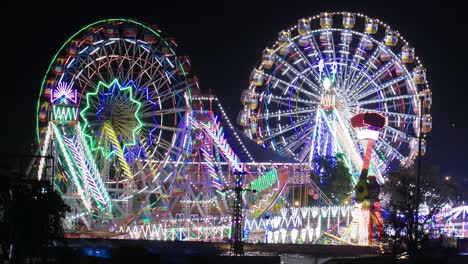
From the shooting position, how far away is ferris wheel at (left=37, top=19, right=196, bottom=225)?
2092 inches

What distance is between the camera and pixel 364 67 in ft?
211

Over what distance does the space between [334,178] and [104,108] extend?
2922 centimetres

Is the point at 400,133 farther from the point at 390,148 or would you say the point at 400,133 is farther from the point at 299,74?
the point at 299,74

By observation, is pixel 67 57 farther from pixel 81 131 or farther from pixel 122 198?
pixel 122 198

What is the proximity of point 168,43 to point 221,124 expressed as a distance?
27.9 feet

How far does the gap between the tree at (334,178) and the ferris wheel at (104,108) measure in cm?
2022

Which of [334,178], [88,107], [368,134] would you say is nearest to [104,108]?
[88,107]

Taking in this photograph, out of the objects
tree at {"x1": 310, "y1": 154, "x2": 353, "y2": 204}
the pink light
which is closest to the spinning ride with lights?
the pink light

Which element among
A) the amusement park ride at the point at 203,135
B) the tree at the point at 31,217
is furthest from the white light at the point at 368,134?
the tree at the point at 31,217

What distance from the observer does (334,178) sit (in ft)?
257

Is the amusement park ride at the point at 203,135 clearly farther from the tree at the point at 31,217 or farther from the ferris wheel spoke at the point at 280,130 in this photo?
the tree at the point at 31,217

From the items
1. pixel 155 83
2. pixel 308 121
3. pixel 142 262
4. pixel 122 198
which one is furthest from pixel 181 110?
pixel 142 262

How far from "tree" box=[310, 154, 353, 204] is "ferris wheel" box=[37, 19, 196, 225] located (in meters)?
20.2

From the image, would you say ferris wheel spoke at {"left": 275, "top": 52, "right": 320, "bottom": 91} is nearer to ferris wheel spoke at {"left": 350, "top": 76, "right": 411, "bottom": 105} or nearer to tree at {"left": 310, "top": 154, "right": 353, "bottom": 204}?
ferris wheel spoke at {"left": 350, "top": 76, "right": 411, "bottom": 105}
